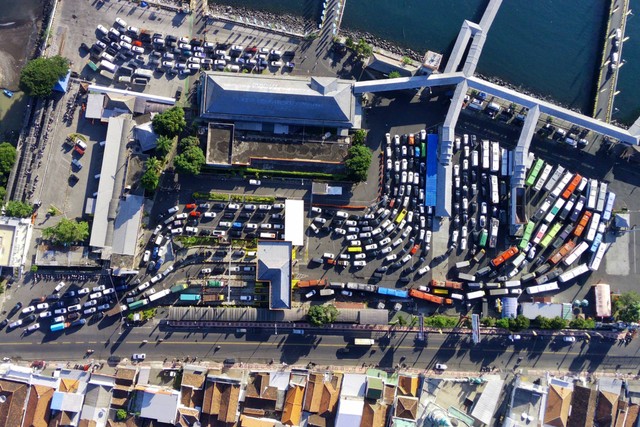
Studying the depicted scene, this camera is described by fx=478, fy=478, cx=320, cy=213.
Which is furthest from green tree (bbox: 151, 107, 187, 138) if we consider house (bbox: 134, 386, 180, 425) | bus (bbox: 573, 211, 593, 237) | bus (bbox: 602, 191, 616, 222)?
bus (bbox: 602, 191, 616, 222)

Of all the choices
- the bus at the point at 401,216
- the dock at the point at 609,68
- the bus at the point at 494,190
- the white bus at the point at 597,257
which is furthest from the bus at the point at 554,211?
the bus at the point at 401,216

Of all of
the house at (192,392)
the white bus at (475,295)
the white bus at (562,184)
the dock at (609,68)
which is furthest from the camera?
the dock at (609,68)

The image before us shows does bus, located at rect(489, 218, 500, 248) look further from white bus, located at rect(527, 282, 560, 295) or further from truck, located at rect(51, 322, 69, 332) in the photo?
truck, located at rect(51, 322, 69, 332)

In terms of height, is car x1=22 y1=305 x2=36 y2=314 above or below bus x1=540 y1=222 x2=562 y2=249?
below

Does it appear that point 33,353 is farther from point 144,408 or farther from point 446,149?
point 446,149

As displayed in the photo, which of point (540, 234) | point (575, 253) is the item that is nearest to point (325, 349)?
point (540, 234)

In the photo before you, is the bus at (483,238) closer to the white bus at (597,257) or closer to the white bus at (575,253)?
the white bus at (575,253)
